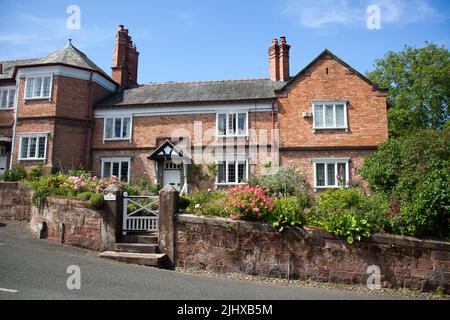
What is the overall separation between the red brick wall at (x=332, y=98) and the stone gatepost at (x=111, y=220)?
453 inches

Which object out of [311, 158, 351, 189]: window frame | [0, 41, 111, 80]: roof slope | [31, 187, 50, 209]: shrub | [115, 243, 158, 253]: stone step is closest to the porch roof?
[31, 187, 50, 209]: shrub

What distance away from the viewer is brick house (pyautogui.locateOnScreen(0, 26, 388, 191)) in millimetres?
19250

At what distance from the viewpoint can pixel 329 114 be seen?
773 inches

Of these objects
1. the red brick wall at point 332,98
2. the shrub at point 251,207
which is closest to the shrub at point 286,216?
the shrub at point 251,207

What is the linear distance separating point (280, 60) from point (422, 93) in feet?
58.4

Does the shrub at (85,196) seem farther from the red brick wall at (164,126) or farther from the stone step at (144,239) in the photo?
the red brick wall at (164,126)

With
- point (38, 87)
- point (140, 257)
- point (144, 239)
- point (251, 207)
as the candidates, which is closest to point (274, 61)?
point (251, 207)

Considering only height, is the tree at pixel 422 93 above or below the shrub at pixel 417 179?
above

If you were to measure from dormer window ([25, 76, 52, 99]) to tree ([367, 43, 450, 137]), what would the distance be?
98.3 feet

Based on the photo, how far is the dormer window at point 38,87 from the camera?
20.6m

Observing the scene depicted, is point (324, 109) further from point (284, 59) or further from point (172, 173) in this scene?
point (172, 173)

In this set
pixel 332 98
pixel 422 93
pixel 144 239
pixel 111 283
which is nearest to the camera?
pixel 111 283
